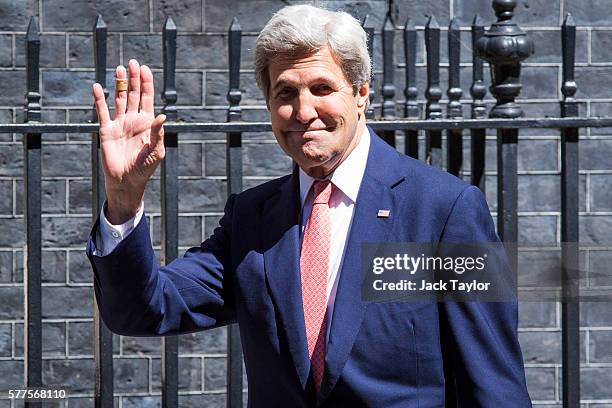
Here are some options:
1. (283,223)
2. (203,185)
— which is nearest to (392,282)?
(283,223)

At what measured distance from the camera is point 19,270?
561 centimetres

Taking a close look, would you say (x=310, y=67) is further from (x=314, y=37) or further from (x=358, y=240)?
(x=358, y=240)

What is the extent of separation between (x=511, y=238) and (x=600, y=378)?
1.96 m

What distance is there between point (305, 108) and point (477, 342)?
2.21 ft

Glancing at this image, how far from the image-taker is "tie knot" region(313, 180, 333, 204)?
302 centimetres

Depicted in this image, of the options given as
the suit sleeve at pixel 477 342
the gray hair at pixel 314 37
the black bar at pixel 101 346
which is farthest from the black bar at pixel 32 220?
the suit sleeve at pixel 477 342

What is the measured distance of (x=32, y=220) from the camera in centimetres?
407

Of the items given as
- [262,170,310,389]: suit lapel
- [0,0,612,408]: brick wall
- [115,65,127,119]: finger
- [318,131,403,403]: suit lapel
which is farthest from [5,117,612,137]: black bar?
[0,0,612,408]: brick wall

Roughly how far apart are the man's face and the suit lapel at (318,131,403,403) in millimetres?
108

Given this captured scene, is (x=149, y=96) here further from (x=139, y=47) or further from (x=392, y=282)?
(x=139, y=47)

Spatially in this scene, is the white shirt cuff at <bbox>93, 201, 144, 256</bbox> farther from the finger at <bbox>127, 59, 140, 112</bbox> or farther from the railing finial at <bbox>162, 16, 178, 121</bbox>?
the railing finial at <bbox>162, 16, 178, 121</bbox>

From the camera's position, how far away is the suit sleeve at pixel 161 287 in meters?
2.85

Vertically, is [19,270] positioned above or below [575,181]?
below

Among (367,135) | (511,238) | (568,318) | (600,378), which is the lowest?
(600,378)
